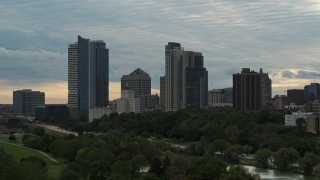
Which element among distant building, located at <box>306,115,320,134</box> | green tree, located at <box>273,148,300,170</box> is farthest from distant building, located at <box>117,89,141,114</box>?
green tree, located at <box>273,148,300,170</box>

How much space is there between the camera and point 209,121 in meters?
70.2

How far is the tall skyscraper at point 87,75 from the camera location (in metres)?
132

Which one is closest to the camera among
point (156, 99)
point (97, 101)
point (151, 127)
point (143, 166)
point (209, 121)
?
point (143, 166)

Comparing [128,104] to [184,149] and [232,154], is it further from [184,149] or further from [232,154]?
[232,154]

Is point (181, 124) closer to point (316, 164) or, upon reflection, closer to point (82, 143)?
point (82, 143)

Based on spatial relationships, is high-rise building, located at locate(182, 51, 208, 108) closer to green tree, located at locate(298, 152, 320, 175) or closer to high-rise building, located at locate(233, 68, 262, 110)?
high-rise building, located at locate(233, 68, 262, 110)

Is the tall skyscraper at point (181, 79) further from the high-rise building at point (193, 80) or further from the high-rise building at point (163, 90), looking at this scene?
the high-rise building at point (163, 90)

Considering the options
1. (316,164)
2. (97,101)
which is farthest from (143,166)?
(97,101)

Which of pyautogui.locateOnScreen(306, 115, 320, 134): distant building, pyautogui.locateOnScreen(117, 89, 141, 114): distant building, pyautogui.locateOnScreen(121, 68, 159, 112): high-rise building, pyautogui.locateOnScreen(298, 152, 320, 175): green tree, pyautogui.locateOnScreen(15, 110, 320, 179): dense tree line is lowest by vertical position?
pyautogui.locateOnScreen(298, 152, 320, 175): green tree

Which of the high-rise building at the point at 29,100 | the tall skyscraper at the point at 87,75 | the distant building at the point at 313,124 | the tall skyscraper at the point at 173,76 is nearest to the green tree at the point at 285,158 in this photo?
the distant building at the point at 313,124

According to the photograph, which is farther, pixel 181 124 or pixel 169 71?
pixel 169 71

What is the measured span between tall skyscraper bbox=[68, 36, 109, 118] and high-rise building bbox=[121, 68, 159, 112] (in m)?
4.75

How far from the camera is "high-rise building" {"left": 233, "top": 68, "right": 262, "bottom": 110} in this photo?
100312mm

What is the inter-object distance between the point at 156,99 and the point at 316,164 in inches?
4098
